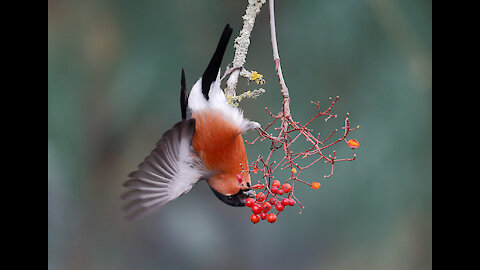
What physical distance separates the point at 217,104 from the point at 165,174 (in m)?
0.26

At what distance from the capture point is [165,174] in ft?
4.17

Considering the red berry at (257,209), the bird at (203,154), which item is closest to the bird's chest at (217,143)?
the bird at (203,154)

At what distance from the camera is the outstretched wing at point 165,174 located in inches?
47.3

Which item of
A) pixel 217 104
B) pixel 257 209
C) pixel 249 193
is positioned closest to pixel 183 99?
pixel 217 104

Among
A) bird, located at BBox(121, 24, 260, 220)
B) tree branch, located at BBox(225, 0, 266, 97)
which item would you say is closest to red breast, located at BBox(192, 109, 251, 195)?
bird, located at BBox(121, 24, 260, 220)

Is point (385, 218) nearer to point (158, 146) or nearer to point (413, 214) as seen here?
point (413, 214)

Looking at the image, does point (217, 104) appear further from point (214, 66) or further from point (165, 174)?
point (165, 174)

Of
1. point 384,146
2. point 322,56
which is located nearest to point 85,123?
point 322,56

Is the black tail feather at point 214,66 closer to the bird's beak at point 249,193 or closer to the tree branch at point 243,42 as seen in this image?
the tree branch at point 243,42

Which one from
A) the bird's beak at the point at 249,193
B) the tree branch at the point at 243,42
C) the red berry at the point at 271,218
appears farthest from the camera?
the tree branch at the point at 243,42

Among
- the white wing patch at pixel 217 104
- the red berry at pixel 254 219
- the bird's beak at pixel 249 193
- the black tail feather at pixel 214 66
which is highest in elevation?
the black tail feather at pixel 214 66

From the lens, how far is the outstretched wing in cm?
120

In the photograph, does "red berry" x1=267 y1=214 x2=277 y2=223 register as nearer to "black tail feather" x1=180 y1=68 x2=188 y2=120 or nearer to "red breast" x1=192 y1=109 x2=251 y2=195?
"red breast" x1=192 y1=109 x2=251 y2=195

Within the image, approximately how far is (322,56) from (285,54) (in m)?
0.14
